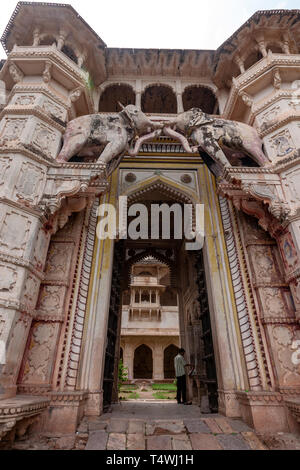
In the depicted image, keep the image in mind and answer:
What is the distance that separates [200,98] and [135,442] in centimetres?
962

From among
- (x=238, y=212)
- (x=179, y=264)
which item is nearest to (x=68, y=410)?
(x=238, y=212)

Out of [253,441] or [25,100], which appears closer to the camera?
[253,441]

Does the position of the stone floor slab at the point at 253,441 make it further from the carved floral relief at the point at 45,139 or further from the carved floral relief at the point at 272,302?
the carved floral relief at the point at 45,139

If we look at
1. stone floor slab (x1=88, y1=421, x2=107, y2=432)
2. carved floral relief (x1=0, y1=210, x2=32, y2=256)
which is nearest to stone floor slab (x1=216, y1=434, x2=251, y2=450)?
stone floor slab (x1=88, y1=421, x2=107, y2=432)

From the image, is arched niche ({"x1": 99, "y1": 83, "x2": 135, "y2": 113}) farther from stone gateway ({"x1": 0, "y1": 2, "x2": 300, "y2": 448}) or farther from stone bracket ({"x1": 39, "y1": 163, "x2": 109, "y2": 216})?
stone bracket ({"x1": 39, "y1": 163, "x2": 109, "y2": 216})

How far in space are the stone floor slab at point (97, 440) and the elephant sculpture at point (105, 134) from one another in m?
4.62

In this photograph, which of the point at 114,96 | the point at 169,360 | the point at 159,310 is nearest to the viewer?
the point at 114,96

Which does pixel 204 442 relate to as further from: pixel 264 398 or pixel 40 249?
pixel 40 249

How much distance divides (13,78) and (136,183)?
3.78m

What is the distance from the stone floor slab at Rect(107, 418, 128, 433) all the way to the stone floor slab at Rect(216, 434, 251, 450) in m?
1.35

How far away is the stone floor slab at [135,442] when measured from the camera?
337cm

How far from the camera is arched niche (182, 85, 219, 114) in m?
8.85

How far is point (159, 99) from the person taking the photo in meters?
9.11

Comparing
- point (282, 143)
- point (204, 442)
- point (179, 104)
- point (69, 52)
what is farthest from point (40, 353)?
point (69, 52)
